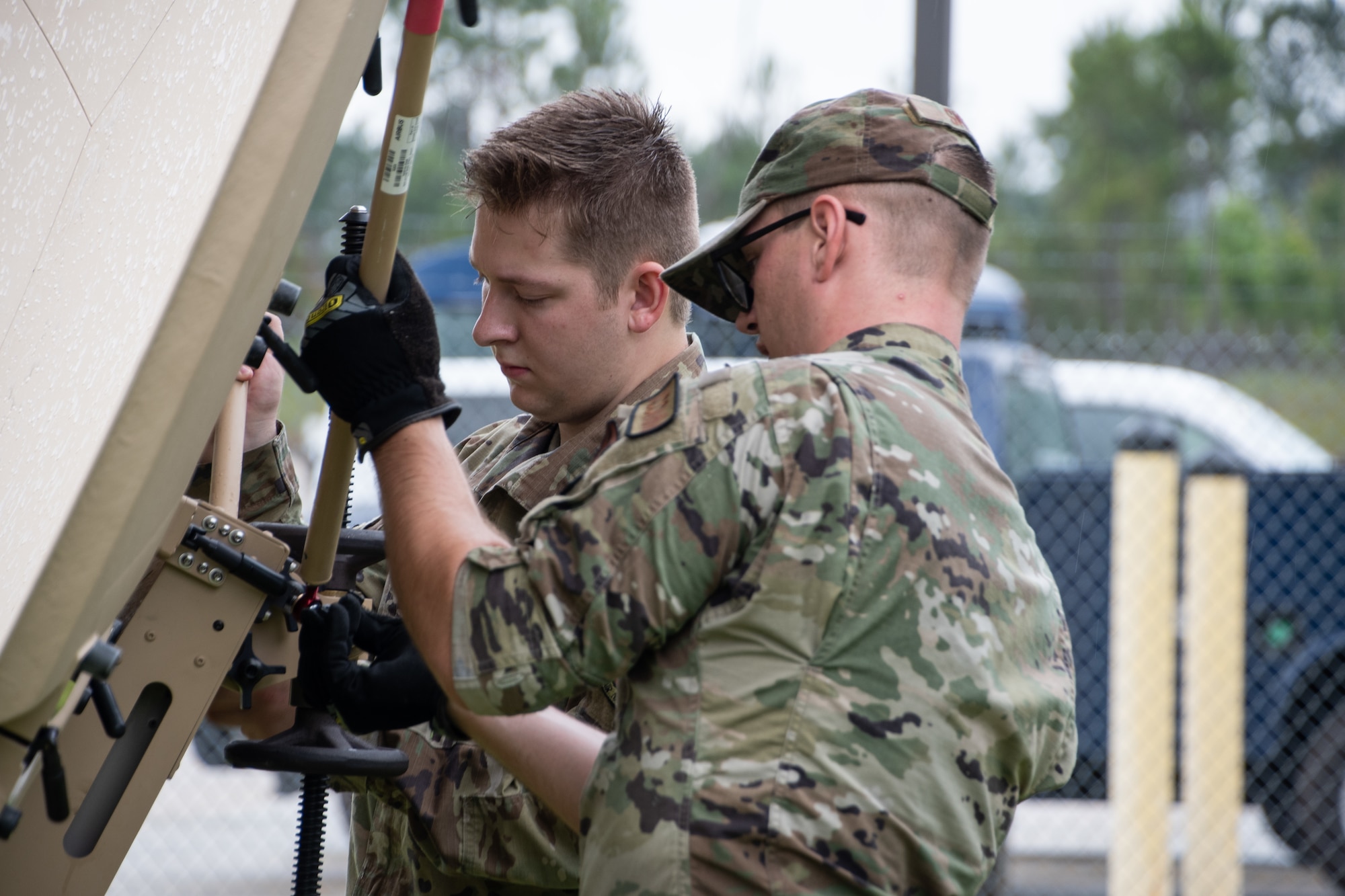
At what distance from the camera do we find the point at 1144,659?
4.74 meters

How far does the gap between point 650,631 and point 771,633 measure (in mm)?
115

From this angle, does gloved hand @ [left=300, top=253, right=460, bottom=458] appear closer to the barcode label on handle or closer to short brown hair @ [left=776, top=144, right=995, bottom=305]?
the barcode label on handle

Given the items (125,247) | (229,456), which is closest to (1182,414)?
(229,456)

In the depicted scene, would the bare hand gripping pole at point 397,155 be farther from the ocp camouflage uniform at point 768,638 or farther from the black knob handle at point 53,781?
the black knob handle at point 53,781

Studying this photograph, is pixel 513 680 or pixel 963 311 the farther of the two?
pixel 963 311

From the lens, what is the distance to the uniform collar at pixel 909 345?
148 centimetres

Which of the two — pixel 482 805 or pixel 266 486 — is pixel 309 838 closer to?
pixel 482 805

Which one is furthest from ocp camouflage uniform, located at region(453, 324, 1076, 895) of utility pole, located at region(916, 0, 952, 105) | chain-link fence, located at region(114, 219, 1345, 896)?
chain-link fence, located at region(114, 219, 1345, 896)

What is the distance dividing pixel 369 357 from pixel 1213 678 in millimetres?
4336

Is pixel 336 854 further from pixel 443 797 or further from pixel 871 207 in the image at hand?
pixel 871 207

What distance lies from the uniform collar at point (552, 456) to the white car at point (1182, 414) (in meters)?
4.68

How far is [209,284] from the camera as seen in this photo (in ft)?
3.20

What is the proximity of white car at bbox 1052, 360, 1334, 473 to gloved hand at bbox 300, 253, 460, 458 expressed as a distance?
17.5ft

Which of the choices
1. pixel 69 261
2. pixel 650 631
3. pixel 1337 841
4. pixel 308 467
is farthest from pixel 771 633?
pixel 308 467
